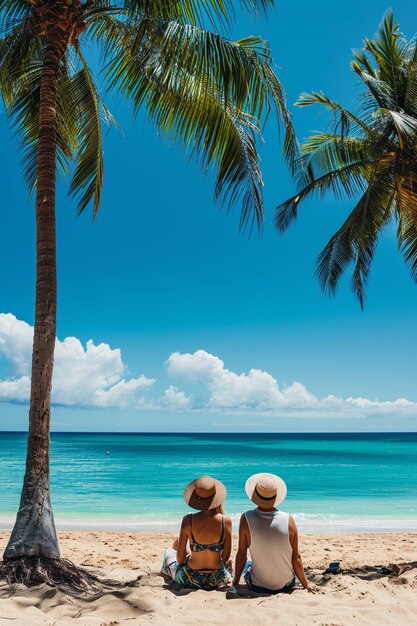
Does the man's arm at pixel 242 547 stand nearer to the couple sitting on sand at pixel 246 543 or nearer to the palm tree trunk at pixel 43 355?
the couple sitting on sand at pixel 246 543

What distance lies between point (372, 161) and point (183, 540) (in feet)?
20.0

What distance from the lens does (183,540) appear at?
452cm

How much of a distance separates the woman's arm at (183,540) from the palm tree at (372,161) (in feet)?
16.0

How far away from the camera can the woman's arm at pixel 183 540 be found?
448 cm

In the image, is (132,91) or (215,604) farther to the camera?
(132,91)

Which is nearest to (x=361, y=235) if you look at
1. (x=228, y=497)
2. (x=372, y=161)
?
(x=372, y=161)

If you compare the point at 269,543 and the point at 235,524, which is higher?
the point at 269,543

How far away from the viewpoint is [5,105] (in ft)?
24.6

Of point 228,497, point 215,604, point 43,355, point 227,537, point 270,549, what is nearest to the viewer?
point 215,604

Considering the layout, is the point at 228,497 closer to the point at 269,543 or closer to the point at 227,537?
the point at 227,537

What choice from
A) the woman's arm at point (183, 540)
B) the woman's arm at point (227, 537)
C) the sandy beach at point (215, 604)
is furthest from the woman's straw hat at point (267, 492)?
the sandy beach at point (215, 604)

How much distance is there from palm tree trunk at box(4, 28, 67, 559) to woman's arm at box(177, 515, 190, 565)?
1.27m

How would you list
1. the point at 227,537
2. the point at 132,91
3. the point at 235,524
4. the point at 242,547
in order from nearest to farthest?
the point at 242,547
the point at 227,537
the point at 132,91
the point at 235,524

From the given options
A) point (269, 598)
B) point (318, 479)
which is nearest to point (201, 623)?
point (269, 598)
